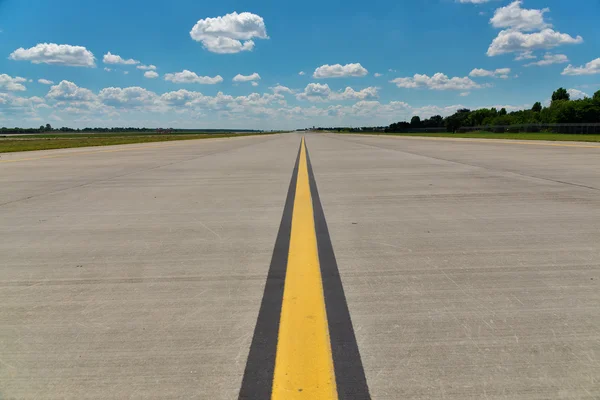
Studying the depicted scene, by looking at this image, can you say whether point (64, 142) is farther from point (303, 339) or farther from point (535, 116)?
point (535, 116)

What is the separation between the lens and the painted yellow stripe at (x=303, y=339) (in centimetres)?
230

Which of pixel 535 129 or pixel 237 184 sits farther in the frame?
pixel 535 129

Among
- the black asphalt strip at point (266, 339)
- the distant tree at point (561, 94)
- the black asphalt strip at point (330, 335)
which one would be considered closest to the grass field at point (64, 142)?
the black asphalt strip at point (266, 339)

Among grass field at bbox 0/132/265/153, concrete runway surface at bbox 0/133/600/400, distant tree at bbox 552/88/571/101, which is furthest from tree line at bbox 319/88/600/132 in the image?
concrete runway surface at bbox 0/133/600/400

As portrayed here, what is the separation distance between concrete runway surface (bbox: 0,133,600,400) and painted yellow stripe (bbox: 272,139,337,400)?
0.22 m

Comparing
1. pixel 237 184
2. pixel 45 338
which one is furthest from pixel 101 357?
pixel 237 184

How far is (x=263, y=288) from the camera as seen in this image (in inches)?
145

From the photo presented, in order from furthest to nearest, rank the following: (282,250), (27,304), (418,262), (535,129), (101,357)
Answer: (535,129) → (282,250) → (418,262) → (27,304) → (101,357)

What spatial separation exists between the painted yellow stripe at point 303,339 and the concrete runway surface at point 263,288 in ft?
0.71

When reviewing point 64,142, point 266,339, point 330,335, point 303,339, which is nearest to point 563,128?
point 64,142

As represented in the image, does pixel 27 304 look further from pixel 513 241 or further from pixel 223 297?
pixel 513 241

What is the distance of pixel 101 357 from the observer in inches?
104

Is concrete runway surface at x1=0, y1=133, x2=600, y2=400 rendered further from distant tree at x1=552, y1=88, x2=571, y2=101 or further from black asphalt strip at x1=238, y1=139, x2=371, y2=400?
distant tree at x1=552, y1=88, x2=571, y2=101

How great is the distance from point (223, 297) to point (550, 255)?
A: 3213 mm
